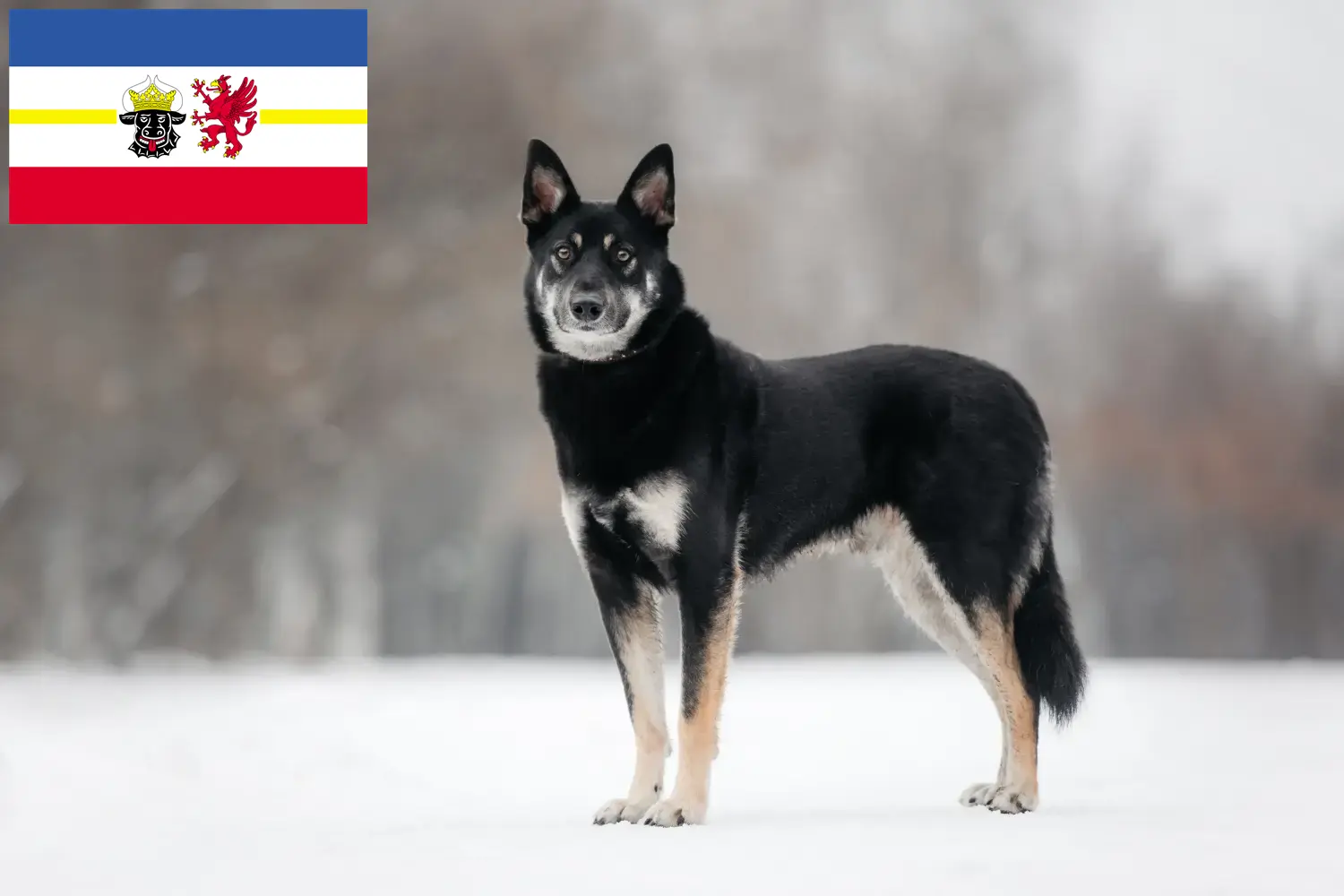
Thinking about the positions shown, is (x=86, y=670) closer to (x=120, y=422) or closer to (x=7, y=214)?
(x=120, y=422)

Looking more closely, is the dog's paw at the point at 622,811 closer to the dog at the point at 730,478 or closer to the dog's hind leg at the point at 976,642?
the dog at the point at 730,478

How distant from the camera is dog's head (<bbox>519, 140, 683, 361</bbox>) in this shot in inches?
136

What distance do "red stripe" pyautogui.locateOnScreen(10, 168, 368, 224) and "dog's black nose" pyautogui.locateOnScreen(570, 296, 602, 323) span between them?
415cm

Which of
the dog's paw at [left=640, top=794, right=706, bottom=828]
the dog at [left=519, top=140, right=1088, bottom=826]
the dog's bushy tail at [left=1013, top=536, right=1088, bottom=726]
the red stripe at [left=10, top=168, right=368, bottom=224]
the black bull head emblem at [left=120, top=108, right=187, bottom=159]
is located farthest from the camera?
the red stripe at [left=10, top=168, right=368, bottom=224]

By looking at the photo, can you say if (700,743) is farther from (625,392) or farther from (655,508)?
(625,392)

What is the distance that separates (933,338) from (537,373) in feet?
20.9

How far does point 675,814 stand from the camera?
130 inches

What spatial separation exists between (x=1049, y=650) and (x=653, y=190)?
186cm

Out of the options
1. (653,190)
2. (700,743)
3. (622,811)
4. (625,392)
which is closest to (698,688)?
(700,743)

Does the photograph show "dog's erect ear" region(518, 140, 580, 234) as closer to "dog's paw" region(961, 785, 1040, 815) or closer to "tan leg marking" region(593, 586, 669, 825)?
"tan leg marking" region(593, 586, 669, 825)

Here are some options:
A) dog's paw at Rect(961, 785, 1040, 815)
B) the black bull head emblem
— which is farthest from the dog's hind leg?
the black bull head emblem

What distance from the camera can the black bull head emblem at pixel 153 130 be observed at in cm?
666

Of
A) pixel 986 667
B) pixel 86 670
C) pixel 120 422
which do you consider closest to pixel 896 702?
pixel 986 667

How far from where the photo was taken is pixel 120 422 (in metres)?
8.91
